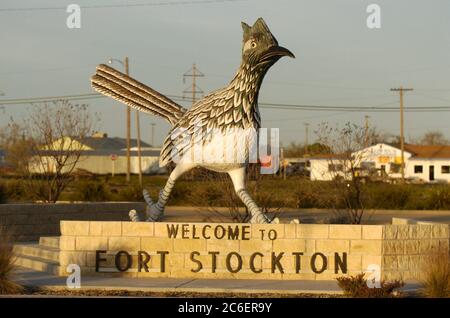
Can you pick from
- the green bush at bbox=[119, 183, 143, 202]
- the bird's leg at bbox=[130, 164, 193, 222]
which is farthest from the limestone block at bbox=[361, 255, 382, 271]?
the green bush at bbox=[119, 183, 143, 202]

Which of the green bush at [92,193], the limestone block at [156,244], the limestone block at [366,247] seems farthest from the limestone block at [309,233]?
the green bush at [92,193]

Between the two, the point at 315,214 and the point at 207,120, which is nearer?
the point at 207,120

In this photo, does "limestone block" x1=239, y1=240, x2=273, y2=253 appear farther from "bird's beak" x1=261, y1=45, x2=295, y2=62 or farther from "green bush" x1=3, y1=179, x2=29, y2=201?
"green bush" x1=3, y1=179, x2=29, y2=201

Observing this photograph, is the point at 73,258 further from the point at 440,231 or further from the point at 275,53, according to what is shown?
the point at 440,231

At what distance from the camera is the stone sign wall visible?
15375mm

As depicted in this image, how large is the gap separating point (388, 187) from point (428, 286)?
85.4 feet

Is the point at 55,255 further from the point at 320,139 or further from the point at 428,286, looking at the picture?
the point at 320,139

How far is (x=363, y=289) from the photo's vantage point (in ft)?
43.1

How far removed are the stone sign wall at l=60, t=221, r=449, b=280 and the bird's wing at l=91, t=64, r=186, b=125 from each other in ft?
7.43

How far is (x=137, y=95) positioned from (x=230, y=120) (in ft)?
7.50

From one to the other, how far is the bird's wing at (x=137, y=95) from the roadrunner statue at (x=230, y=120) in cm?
4

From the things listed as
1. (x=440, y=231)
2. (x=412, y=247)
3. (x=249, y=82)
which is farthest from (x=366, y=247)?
(x=249, y=82)

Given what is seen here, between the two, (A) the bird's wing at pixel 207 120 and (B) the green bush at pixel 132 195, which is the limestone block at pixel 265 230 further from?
(B) the green bush at pixel 132 195

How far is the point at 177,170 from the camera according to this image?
16.1 m
